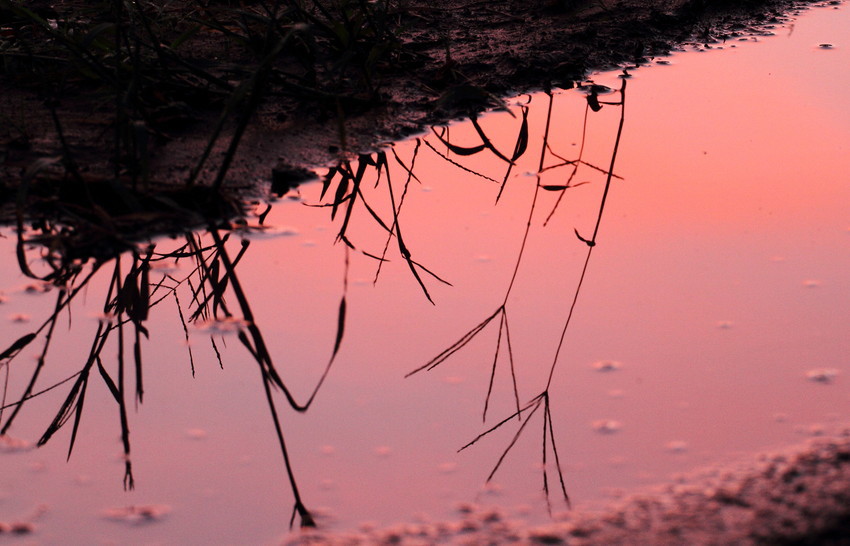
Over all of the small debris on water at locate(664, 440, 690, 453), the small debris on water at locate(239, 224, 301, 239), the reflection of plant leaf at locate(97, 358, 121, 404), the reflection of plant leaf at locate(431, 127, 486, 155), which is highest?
the reflection of plant leaf at locate(431, 127, 486, 155)

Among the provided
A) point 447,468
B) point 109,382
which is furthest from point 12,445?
point 447,468

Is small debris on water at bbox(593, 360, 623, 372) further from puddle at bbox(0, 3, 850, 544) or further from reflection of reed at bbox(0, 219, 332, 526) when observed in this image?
reflection of reed at bbox(0, 219, 332, 526)

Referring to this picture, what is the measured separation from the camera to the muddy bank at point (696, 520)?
50.3 inches

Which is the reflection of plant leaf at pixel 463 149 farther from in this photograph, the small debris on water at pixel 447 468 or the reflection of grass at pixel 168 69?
the small debris on water at pixel 447 468

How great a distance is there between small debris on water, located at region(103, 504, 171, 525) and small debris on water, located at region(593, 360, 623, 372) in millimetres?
686

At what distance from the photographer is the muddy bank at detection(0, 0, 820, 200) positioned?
7.85 ft

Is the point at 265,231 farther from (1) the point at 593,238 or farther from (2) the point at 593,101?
(2) the point at 593,101

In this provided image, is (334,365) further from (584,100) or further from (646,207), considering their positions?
(584,100)

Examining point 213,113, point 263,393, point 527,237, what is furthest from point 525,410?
point 213,113

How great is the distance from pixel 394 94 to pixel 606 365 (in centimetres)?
143

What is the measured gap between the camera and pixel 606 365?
5.46 ft

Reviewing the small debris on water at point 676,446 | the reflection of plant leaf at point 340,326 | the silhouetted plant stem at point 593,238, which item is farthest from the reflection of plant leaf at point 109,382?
the small debris on water at point 676,446

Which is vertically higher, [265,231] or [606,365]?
[265,231]

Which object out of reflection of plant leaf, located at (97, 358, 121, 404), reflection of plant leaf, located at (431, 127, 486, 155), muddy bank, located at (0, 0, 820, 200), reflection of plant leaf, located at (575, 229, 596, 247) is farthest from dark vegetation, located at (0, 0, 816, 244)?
reflection of plant leaf, located at (575, 229, 596, 247)
